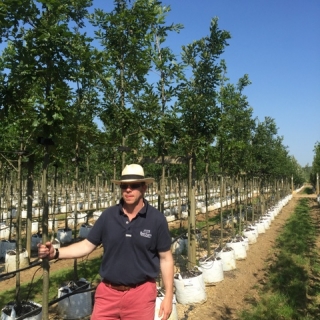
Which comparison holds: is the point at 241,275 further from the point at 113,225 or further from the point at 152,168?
the point at 152,168

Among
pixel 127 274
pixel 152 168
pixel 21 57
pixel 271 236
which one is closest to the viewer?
pixel 127 274

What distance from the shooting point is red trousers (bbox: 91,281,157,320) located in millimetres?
2912

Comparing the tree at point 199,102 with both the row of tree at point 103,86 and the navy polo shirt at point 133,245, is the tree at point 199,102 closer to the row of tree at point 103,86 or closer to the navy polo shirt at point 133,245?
the row of tree at point 103,86

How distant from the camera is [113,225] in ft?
9.84

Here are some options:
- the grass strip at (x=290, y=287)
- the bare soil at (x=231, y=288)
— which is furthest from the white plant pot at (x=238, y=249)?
the grass strip at (x=290, y=287)

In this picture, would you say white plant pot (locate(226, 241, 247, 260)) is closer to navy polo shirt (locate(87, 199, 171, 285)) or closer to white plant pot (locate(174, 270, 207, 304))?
white plant pot (locate(174, 270, 207, 304))

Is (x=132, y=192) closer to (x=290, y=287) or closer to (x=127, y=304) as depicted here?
(x=127, y=304)

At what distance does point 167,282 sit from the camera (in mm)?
2947

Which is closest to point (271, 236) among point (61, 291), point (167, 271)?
point (61, 291)

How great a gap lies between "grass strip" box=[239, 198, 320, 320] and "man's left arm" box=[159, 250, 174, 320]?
12.6 ft

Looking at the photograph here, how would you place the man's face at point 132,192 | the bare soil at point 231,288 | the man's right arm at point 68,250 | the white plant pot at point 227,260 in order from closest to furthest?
1. the man's right arm at point 68,250
2. the man's face at point 132,192
3. the bare soil at point 231,288
4. the white plant pot at point 227,260

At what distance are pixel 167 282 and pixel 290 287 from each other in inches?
236

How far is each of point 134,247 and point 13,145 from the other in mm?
6600

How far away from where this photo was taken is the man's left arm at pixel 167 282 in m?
2.91
